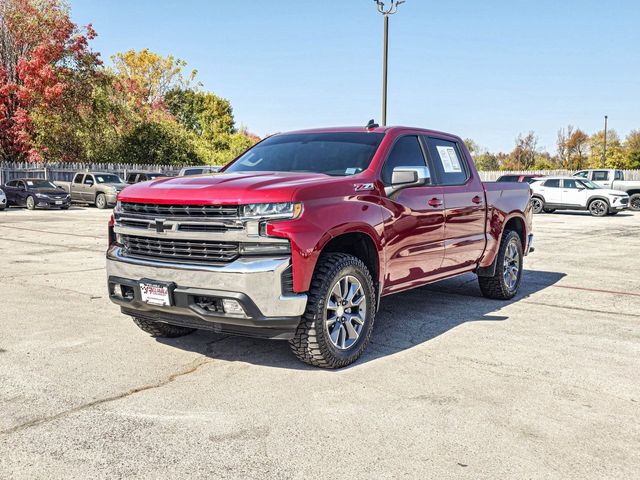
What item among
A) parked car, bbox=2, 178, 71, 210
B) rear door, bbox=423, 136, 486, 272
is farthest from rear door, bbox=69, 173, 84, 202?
rear door, bbox=423, 136, 486, 272

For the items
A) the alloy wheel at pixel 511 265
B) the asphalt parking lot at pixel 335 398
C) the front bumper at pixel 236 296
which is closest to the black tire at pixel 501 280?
the alloy wheel at pixel 511 265

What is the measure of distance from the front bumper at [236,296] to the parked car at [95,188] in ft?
83.2

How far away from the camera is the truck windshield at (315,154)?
5.71m

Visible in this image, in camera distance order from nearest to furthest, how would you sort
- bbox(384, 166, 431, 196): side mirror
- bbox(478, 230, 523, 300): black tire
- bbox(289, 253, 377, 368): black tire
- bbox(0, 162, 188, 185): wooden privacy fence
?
bbox(289, 253, 377, 368): black tire
bbox(384, 166, 431, 196): side mirror
bbox(478, 230, 523, 300): black tire
bbox(0, 162, 188, 185): wooden privacy fence

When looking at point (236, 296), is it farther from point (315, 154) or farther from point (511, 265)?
point (511, 265)

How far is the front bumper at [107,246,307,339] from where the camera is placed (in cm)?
444

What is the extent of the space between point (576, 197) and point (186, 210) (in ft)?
83.4

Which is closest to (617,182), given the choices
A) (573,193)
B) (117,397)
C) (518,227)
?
(573,193)

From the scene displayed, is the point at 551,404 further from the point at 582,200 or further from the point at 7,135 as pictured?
the point at 7,135

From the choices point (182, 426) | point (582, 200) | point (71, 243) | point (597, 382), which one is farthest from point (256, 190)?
point (582, 200)

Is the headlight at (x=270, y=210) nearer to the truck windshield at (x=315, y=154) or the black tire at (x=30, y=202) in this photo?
the truck windshield at (x=315, y=154)

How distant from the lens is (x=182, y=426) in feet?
12.4

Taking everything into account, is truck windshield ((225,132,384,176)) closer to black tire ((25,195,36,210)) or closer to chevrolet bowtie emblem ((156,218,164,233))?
chevrolet bowtie emblem ((156,218,164,233))

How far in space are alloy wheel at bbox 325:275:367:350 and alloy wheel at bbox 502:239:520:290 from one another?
3230 mm
